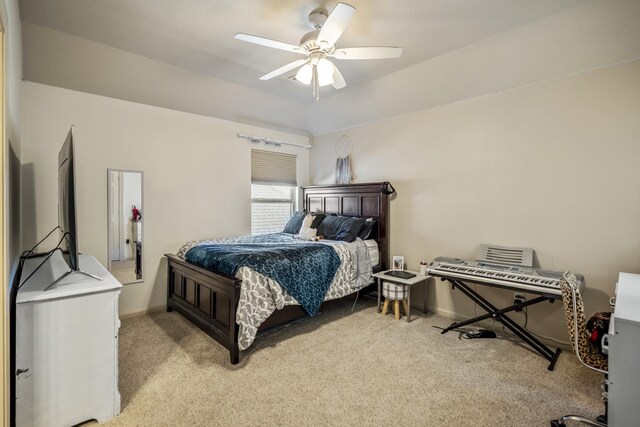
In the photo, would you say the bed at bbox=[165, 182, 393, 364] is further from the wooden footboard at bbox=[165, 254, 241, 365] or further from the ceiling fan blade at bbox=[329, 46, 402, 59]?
the ceiling fan blade at bbox=[329, 46, 402, 59]

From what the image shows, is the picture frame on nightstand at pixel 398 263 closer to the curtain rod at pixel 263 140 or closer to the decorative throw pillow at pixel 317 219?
the decorative throw pillow at pixel 317 219

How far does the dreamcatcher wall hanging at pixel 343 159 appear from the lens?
15.1ft

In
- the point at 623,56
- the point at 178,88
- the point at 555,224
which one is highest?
the point at 178,88

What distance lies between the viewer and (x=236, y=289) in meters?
2.45

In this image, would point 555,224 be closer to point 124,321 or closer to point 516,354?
point 516,354

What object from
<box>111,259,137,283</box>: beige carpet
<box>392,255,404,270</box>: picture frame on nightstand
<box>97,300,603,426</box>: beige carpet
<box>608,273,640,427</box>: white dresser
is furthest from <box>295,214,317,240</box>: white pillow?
<box>608,273,640,427</box>: white dresser

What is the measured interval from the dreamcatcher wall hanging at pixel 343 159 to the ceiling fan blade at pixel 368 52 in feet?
7.17

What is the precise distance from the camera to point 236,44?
119 inches

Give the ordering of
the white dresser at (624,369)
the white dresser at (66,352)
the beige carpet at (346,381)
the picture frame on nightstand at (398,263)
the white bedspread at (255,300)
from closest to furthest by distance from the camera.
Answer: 1. the white dresser at (624,369)
2. the white dresser at (66,352)
3. the beige carpet at (346,381)
4. the white bedspread at (255,300)
5. the picture frame on nightstand at (398,263)

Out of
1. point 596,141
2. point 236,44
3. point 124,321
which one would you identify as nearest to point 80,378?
point 124,321

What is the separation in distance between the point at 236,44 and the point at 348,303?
3.13 metres

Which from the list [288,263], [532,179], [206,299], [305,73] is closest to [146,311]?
A: [206,299]

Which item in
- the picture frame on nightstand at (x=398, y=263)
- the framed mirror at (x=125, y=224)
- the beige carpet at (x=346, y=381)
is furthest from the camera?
the picture frame on nightstand at (x=398, y=263)

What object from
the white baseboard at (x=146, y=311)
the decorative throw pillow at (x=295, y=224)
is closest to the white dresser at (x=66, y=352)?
the white baseboard at (x=146, y=311)
